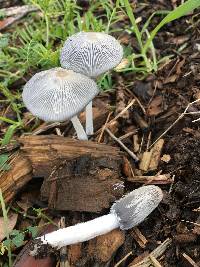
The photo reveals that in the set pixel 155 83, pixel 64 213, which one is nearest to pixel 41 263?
pixel 64 213

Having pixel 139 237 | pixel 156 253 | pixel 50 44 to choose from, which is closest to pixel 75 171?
pixel 139 237

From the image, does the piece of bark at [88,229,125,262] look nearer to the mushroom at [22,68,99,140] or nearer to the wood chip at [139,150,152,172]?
the wood chip at [139,150,152,172]

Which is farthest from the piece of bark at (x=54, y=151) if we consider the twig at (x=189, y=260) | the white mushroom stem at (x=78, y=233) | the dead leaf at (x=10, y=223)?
the twig at (x=189, y=260)

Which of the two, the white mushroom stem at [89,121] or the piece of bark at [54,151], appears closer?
the piece of bark at [54,151]

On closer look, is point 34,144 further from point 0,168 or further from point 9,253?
point 9,253

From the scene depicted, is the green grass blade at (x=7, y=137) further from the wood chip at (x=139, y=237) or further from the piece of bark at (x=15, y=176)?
the wood chip at (x=139, y=237)

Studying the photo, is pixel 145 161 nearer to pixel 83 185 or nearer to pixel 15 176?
pixel 83 185
